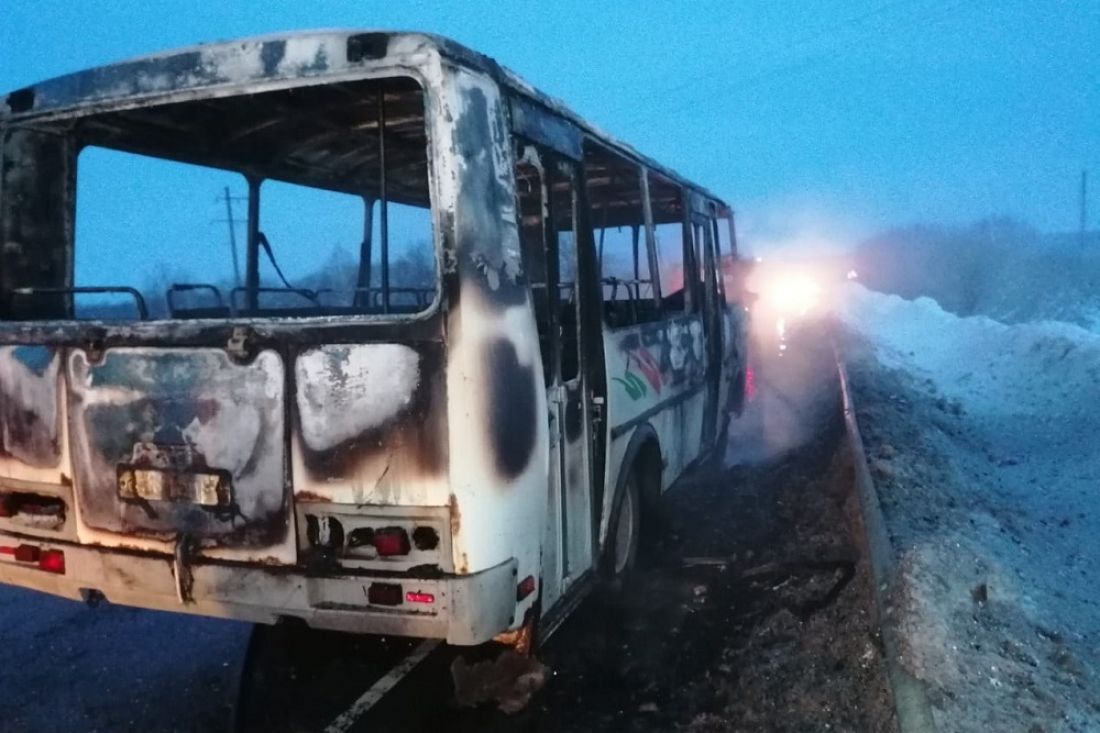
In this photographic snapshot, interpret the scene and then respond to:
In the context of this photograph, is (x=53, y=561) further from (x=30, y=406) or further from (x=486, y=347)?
(x=486, y=347)

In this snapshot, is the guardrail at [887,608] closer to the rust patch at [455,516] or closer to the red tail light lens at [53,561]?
the rust patch at [455,516]

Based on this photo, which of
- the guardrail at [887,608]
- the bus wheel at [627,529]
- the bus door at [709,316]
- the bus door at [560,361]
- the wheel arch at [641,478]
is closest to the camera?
the guardrail at [887,608]

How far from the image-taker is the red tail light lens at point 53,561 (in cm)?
392

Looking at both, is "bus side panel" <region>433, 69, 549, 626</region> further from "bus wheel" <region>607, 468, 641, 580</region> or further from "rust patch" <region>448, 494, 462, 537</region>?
"bus wheel" <region>607, 468, 641, 580</region>

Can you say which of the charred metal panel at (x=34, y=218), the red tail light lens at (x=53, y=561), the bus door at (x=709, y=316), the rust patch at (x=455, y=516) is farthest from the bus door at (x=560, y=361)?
the bus door at (x=709, y=316)

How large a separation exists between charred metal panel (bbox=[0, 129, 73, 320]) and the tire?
3.41m

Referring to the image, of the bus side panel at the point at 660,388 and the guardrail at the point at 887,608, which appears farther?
the bus side panel at the point at 660,388

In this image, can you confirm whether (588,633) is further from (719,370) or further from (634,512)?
(719,370)

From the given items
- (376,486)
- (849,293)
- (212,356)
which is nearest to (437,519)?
(376,486)

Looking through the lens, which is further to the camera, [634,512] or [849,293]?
[849,293]

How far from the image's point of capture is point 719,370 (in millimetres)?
8758

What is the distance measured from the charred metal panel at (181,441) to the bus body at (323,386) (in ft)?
0.03

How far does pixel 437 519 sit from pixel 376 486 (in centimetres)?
29

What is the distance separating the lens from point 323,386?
3.38 meters
